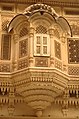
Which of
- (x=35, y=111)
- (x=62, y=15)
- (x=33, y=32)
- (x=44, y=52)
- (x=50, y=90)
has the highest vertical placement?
(x=62, y=15)

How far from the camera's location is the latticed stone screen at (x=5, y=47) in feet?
27.6

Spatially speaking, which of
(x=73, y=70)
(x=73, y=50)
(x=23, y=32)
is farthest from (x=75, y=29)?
(x=23, y=32)

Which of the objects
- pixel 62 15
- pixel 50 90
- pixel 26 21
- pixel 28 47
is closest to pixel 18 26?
pixel 26 21

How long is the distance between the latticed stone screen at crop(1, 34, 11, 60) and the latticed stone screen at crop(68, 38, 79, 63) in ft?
5.62

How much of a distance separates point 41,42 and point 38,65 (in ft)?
2.22

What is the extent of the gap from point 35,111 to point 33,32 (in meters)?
2.12

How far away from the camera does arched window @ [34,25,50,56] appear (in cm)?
797

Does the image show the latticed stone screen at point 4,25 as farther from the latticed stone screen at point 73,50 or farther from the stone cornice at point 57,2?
the latticed stone screen at point 73,50

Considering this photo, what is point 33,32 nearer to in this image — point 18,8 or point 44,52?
point 44,52

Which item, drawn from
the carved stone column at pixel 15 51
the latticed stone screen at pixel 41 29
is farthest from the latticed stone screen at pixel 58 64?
the carved stone column at pixel 15 51

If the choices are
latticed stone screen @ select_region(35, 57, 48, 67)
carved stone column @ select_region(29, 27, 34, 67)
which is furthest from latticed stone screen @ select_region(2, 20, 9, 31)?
latticed stone screen @ select_region(35, 57, 48, 67)

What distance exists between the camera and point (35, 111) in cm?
816

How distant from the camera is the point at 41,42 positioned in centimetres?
809

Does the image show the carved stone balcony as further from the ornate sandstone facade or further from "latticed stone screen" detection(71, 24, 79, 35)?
"latticed stone screen" detection(71, 24, 79, 35)
